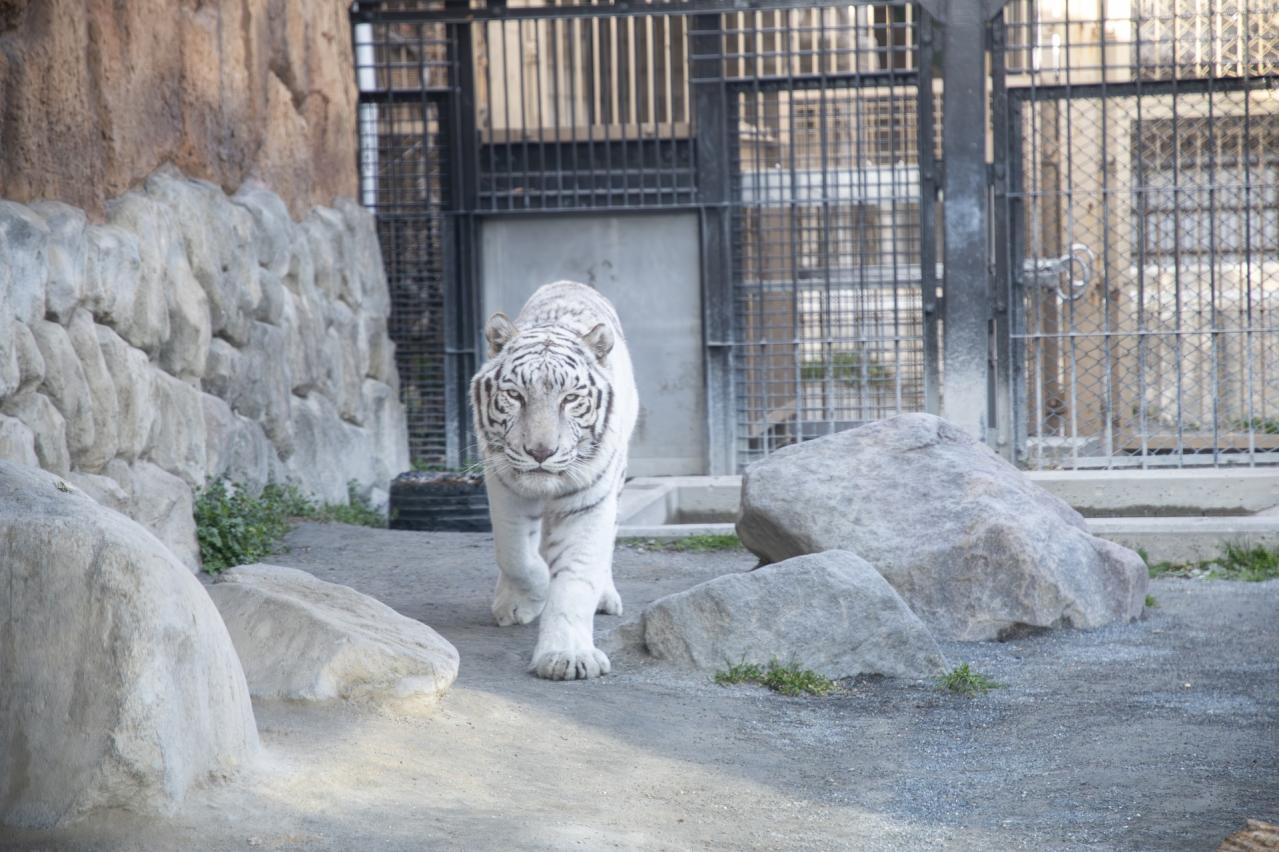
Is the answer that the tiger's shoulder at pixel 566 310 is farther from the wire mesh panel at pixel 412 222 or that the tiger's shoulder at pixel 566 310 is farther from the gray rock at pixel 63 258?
the wire mesh panel at pixel 412 222

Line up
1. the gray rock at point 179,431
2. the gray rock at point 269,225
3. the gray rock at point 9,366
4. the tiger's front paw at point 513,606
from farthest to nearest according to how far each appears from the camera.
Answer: the gray rock at point 269,225
the gray rock at point 179,431
the tiger's front paw at point 513,606
the gray rock at point 9,366

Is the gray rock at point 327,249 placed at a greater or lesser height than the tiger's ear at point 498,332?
greater

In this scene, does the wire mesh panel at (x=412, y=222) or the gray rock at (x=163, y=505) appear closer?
the gray rock at (x=163, y=505)

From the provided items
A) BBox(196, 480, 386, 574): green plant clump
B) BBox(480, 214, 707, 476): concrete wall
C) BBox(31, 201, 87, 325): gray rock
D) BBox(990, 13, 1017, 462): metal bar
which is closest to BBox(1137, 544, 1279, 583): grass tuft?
BBox(990, 13, 1017, 462): metal bar

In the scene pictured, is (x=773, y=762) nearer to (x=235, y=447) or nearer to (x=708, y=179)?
(x=235, y=447)

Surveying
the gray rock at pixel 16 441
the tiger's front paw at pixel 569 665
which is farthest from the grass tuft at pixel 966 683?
the gray rock at pixel 16 441

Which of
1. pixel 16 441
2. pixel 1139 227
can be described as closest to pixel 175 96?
pixel 16 441

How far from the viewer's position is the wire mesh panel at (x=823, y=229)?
378 inches

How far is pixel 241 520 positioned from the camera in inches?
256

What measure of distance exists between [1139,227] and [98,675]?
760 cm

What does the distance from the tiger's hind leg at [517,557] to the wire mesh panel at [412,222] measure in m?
4.56

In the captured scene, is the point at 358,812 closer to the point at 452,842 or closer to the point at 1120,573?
the point at 452,842

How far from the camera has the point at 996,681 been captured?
16.1ft

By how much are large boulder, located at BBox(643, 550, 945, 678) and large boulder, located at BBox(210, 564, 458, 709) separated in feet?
3.41
